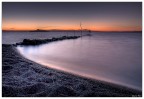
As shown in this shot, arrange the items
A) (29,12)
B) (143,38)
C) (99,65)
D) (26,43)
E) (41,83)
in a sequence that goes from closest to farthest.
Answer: (41,83), (143,38), (29,12), (99,65), (26,43)

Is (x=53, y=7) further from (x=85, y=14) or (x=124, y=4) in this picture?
(x=124, y=4)

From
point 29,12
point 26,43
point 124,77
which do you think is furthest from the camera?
point 26,43

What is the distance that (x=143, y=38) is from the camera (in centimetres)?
325

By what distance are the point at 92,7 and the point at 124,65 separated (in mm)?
1440

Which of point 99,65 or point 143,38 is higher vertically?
point 143,38

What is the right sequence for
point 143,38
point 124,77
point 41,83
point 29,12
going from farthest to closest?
point 29,12 → point 124,77 → point 143,38 → point 41,83

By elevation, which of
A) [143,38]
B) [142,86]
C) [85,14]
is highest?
[85,14]

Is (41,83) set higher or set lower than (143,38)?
lower

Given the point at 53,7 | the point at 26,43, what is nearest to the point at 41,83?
the point at 53,7

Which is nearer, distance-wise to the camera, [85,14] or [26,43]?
[85,14]

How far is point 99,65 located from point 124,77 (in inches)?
30.3

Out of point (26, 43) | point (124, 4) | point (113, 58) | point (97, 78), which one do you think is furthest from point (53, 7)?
point (26, 43)

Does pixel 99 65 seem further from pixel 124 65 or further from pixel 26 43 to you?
pixel 26 43

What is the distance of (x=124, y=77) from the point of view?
354cm
